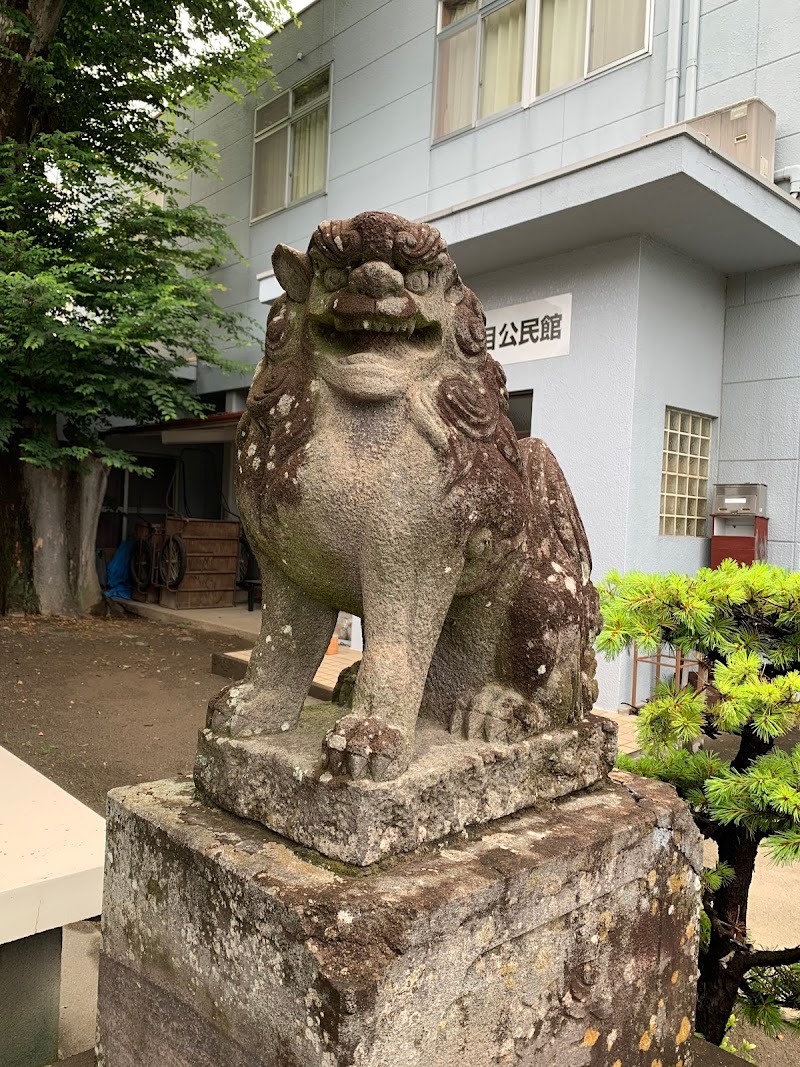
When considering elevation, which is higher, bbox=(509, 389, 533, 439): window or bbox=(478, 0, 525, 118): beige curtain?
bbox=(478, 0, 525, 118): beige curtain

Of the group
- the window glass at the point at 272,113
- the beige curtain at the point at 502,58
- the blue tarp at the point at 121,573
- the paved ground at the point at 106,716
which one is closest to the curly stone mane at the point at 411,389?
the paved ground at the point at 106,716

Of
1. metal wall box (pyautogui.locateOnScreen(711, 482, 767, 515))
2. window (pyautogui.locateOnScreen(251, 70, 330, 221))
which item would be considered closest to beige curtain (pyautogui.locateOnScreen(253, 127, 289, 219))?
window (pyautogui.locateOnScreen(251, 70, 330, 221))

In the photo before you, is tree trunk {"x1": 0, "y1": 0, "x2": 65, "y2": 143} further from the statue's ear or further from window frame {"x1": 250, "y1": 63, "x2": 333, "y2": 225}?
the statue's ear

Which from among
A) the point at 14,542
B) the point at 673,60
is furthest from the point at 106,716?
the point at 673,60

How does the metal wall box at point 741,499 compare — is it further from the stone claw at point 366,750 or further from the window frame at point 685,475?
the stone claw at point 366,750

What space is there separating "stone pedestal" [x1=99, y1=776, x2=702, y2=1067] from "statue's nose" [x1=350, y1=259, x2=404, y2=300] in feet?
2.94

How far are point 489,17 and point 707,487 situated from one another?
4469mm

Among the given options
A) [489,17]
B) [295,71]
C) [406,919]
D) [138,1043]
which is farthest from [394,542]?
[295,71]

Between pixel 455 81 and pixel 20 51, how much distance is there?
3.87 meters

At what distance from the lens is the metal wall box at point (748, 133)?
4.64 m

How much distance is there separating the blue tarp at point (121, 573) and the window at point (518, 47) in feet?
20.7

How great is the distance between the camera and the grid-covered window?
5.07 metres

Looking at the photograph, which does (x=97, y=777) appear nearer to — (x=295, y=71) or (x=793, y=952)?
(x=793, y=952)

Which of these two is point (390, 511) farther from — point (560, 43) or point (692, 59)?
point (560, 43)
